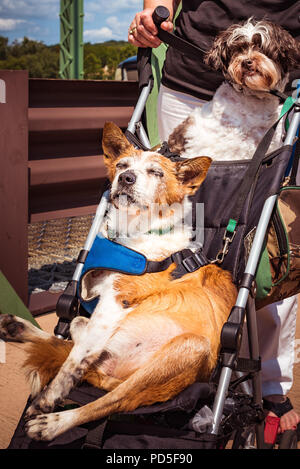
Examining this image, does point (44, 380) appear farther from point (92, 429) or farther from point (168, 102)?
point (168, 102)

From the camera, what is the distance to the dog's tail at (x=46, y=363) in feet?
6.73

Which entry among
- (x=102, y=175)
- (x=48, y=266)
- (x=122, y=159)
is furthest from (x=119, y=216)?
(x=48, y=266)

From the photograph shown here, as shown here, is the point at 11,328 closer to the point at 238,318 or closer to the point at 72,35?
the point at 238,318

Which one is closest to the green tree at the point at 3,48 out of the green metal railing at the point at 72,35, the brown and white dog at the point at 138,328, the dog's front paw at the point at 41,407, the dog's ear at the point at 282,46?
the green metal railing at the point at 72,35

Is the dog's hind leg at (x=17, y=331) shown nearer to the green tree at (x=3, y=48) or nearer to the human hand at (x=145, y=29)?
the human hand at (x=145, y=29)

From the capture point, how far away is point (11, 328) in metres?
2.24

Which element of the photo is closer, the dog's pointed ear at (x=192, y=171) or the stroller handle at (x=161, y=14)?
the dog's pointed ear at (x=192, y=171)

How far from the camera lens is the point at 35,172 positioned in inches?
163

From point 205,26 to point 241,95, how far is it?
0.43 metres

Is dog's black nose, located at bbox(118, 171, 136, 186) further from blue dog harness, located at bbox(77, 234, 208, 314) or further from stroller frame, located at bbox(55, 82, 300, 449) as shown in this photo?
stroller frame, located at bbox(55, 82, 300, 449)

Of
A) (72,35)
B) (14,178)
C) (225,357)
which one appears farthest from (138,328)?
Answer: (72,35)

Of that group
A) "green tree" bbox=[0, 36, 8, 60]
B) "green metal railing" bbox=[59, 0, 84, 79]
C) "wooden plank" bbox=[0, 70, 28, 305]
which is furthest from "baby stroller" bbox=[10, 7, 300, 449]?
"green tree" bbox=[0, 36, 8, 60]

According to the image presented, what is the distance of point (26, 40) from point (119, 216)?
3564 cm

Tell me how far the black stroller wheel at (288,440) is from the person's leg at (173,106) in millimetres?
1752
